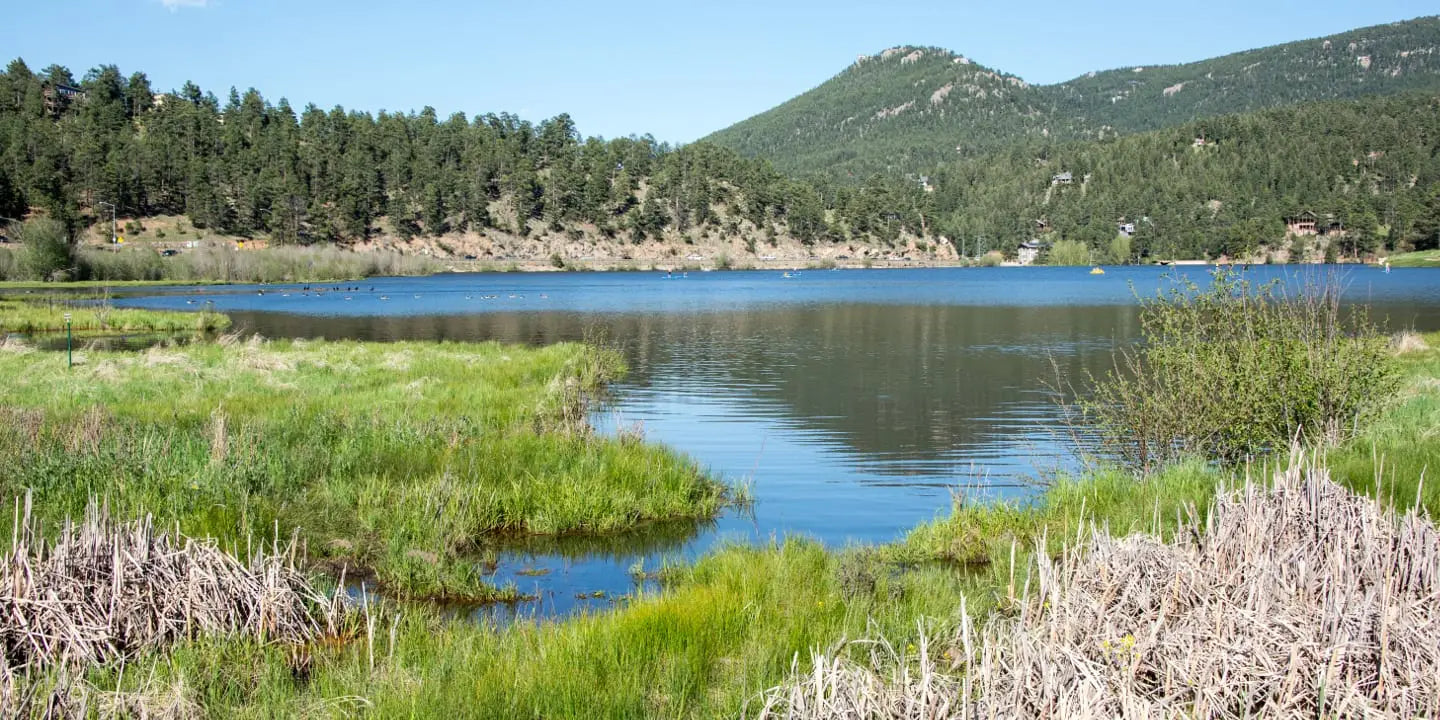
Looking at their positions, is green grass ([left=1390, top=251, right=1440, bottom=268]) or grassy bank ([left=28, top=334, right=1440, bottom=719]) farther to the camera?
green grass ([left=1390, top=251, right=1440, bottom=268])

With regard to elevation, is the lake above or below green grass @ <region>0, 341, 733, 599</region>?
below

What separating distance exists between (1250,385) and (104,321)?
53724 mm

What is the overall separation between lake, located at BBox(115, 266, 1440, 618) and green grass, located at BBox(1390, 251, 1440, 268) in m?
90.4

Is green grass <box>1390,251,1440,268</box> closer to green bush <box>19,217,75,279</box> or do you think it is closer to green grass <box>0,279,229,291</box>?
green grass <box>0,279,229,291</box>

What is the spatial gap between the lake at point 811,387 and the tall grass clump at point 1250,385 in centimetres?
121

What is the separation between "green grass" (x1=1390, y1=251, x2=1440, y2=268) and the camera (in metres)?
167

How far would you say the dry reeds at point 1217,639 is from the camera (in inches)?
Result: 216

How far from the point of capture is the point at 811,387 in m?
33.8

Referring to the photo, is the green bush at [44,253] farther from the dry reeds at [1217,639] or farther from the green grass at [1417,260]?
the green grass at [1417,260]

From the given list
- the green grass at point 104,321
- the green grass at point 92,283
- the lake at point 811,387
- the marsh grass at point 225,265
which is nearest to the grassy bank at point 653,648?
the lake at point 811,387

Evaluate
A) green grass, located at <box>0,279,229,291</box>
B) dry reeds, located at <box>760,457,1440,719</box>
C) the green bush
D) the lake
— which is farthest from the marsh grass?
dry reeds, located at <box>760,457,1440,719</box>

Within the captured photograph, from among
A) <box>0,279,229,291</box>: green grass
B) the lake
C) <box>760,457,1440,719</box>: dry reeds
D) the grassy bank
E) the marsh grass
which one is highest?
the marsh grass

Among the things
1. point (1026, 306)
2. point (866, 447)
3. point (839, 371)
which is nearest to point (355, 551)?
point (866, 447)

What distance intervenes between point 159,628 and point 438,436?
33.7ft
